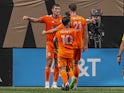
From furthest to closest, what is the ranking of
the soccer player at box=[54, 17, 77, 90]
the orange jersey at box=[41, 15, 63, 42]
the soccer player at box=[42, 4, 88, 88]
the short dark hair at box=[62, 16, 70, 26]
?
the orange jersey at box=[41, 15, 63, 42], the soccer player at box=[42, 4, 88, 88], the soccer player at box=[54, 17, 77, 90], the short dark hair at box=[62, 16, 70, 26]

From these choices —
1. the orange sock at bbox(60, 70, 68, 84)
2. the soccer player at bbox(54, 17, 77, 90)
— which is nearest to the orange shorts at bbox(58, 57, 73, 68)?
the soccer player at bbox(54, 17, 77, 90)

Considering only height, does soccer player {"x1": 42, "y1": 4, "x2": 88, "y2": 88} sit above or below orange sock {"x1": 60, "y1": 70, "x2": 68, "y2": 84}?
above

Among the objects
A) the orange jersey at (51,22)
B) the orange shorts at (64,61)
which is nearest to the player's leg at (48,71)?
the orange jersey at (51,22)

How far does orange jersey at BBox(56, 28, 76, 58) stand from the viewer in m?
12.4

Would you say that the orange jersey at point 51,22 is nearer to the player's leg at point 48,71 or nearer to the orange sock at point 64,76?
the player's leg at point 48,71

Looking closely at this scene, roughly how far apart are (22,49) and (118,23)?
→ 318 centimetres

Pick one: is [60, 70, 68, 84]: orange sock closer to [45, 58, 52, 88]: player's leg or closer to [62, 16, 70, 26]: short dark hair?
[62, 16, 70, 26]: short dark hair

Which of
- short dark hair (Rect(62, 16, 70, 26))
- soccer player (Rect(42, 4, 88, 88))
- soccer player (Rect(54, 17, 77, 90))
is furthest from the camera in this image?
soccer player (Rect(42, 4, 88, 88))

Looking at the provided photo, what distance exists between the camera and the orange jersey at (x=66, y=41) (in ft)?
40.6

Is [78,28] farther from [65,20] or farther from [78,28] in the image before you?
[65,20]

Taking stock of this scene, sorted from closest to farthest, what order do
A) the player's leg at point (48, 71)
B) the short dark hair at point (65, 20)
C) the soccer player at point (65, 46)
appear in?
the short dark hair at point (65, 20) < the soccer player at point (65, 46) < the player's leg at point (48, 71)

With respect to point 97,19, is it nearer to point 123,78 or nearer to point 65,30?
point 123,78

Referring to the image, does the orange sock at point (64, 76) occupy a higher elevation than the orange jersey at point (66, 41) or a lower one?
lower

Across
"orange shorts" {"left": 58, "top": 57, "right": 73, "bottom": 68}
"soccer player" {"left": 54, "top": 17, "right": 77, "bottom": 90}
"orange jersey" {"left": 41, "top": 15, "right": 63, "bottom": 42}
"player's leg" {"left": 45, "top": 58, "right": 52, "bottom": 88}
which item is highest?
"orange jersey" {"left": 41, "top": 15, "right": 63, "bottom": 42}
